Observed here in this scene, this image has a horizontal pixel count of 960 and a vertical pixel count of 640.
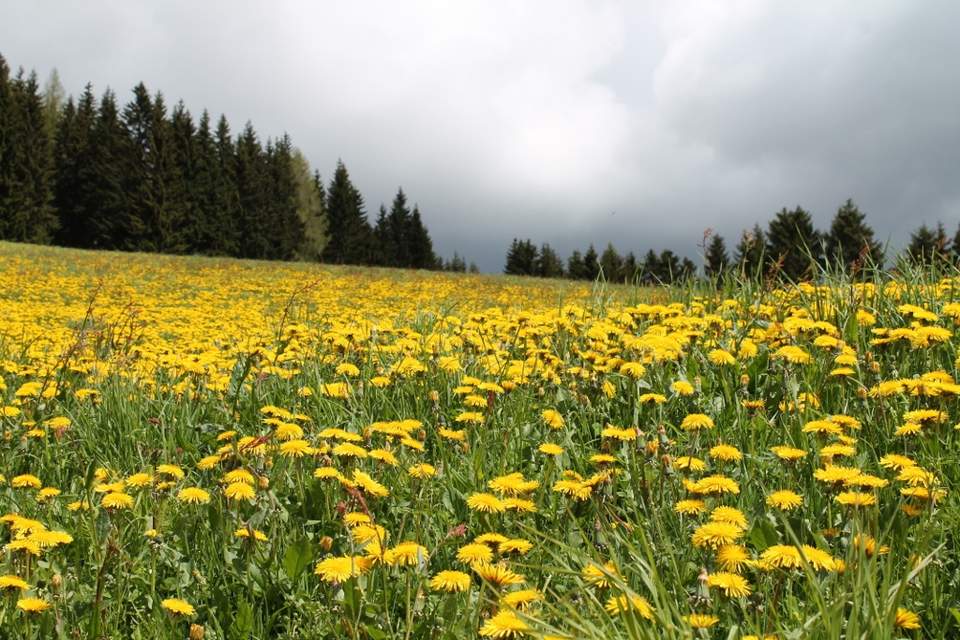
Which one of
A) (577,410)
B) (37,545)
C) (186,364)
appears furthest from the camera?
(186,364)

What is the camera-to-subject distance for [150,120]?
49.1 meters

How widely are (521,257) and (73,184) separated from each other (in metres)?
40.0

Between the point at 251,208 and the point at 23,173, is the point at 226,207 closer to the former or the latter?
the point at 251,208

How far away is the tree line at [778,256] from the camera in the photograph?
15.1 feet

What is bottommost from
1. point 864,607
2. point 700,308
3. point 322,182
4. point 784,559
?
point 864,607

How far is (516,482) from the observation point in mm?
2084

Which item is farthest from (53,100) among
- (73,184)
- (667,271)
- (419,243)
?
(667,271)

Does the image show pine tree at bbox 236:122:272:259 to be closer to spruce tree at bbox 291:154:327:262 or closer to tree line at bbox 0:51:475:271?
tree line at bbox 0:51:475:271

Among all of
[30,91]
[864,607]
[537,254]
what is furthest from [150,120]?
[864,607]

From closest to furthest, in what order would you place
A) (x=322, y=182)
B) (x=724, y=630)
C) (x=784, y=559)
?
(x=784, y=559) < (x=724, y=630) < (x=322, y=182)

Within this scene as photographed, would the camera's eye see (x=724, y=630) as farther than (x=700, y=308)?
No

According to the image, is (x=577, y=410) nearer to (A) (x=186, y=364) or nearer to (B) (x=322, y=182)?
(A) (x=186, y=364)

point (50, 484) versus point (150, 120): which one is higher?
point (150, 120)

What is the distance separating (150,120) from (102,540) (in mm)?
53325
